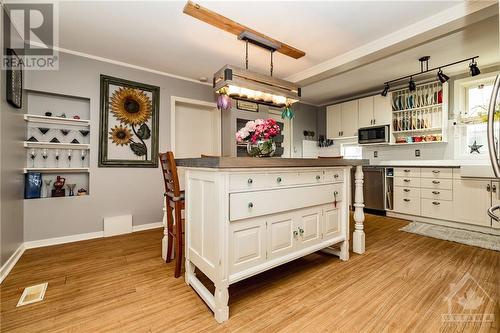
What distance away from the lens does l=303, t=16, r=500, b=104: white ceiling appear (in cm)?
261

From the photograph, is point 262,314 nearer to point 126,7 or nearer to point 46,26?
point 126,7

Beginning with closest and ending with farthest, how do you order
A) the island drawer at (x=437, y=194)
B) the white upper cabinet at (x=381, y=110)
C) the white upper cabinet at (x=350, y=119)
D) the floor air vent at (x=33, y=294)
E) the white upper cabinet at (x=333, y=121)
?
the floor air vent at (x=33, y=294) → the island drawer at (x=437, y=194) → the white upper cabinet at (x=381, y=110) → the white upper cabinet at (x=350, y=119) → the white upper cabinet at (x=333, y=121)

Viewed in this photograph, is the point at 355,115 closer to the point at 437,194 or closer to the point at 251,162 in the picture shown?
the point at 437,194

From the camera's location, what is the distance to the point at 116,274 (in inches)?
78.2

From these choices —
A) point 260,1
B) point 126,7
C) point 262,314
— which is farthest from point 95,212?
point 260,1

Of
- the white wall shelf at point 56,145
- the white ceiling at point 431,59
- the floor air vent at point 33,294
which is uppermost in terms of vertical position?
the white ceiling at point 431,59

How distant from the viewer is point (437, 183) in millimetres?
3426

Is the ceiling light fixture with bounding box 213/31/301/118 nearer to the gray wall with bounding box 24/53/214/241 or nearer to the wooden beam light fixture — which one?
the wooden beam light fixture

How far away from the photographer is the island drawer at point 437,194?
3.31 metres

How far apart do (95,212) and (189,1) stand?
283cm

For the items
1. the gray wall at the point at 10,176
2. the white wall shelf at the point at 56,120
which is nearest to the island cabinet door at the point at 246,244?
the gray wall at the point at 10,176

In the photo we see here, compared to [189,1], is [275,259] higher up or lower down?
lower down

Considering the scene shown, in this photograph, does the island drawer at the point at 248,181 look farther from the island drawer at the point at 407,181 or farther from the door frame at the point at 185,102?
the island drawer at the point at 407,181
